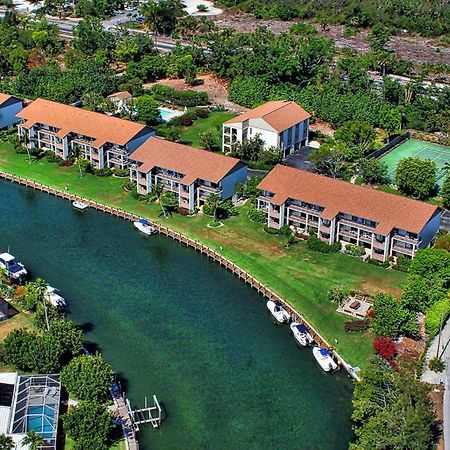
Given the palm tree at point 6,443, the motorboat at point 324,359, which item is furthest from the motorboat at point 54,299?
the motorboat at point 324,359

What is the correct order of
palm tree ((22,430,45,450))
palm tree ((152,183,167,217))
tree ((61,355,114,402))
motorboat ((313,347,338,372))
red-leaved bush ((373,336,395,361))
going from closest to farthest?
palm tree ((22,430,45,450)) < tree ((61,355,114,402)) < red-leaved bush ((373,336,395,361)) < motorboat ((313,347,338,372)) < palm tree ((152,183,167,217))

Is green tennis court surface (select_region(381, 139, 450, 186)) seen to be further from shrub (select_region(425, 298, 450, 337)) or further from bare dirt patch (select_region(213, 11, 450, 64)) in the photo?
bare dirt patch (select_region(213, 11, 450, 64))

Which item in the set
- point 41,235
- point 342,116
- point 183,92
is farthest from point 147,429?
point 183,92

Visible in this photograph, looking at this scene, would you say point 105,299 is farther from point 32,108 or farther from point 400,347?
point 32,108

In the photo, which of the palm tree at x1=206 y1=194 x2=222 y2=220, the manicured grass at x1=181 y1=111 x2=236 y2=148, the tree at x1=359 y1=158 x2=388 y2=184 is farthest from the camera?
the manicured grass at x1=181 y1=111 x2=236 y2=148

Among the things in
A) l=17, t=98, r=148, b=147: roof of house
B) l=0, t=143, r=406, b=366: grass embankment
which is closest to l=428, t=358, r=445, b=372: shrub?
l=0, t=143, r=406, b=366: grass embankment

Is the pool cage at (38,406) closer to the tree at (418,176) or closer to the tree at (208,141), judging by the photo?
the tree at (418,176)

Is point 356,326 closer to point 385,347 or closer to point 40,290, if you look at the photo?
point 385,347
